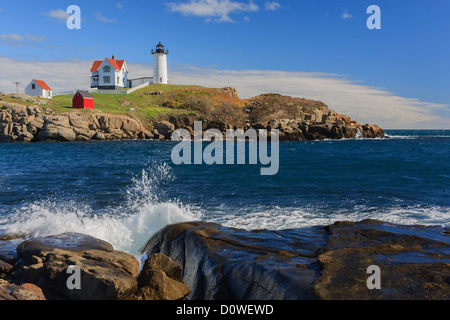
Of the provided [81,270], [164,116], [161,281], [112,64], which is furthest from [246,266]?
[112,64]

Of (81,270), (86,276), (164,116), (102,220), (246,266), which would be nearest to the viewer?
(246,266)

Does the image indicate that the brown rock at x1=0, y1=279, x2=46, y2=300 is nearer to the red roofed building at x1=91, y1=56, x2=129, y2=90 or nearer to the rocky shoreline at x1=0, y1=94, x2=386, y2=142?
the rocky shoreline at x1=0, y1=94, x2=386, y2=142

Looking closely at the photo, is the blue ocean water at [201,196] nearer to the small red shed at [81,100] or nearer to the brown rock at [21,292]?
the brown rock at [21,292]

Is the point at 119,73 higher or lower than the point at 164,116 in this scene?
higher

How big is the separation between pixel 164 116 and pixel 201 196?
5512cm

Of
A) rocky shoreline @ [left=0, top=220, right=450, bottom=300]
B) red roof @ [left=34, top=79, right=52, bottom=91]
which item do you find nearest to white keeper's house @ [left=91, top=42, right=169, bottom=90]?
red roof @ [left=34, top=79, right=52, bottom=91]

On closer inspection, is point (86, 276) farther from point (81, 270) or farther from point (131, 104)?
point (131, 104)

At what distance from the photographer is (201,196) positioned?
18.5 m

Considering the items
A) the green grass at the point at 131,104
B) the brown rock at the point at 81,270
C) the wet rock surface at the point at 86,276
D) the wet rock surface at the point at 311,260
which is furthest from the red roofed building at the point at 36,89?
the wet rock surface at the point at 311,260

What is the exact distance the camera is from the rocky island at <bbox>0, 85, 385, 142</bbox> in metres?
56.5

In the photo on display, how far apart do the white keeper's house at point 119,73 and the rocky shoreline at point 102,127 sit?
29573mm

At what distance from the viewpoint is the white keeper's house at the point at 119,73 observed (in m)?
91.3
